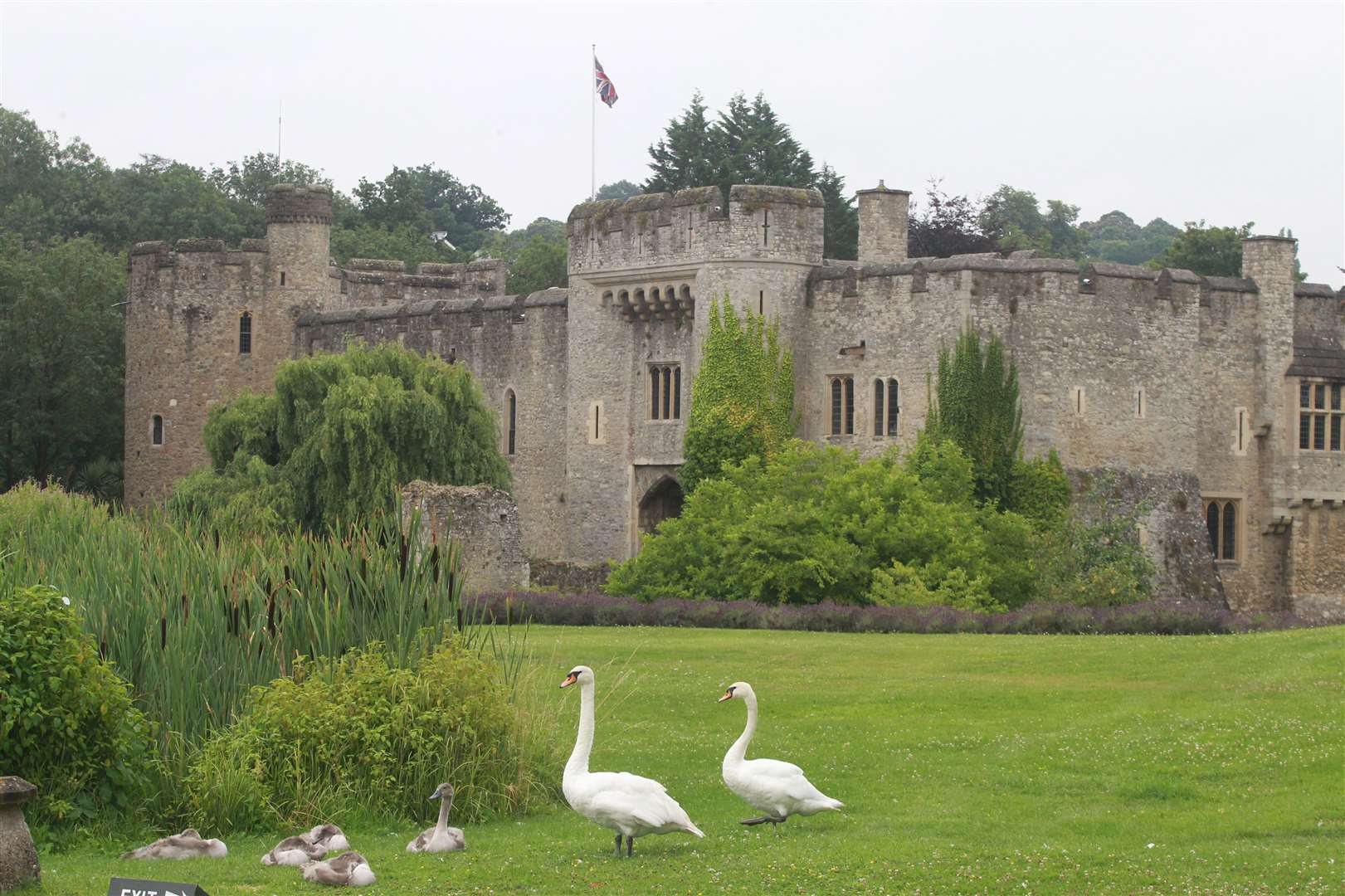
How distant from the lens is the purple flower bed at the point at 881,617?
104 feet

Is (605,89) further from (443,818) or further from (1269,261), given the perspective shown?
(443,818)

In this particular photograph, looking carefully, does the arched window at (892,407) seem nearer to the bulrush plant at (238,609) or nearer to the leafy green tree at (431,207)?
the bulrush plant at (238,609)

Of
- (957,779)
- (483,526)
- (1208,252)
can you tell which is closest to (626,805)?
(957,779)

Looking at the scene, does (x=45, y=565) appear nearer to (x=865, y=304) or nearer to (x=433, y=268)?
(x=865, y=304)

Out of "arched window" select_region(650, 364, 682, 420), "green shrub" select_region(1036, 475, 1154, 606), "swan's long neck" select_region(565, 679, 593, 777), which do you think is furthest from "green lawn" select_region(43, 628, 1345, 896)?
"arched window" select_region(650, 364, 682, 420)

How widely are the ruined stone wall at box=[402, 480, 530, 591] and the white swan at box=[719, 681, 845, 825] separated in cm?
2057

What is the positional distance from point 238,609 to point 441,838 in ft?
12.6

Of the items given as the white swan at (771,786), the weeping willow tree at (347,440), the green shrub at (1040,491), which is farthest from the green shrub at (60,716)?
the green shrub at (1040,491)

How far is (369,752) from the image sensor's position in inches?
698

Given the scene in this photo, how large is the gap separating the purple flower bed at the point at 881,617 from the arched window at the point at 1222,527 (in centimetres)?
1183

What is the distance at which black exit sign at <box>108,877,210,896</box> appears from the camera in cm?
1211

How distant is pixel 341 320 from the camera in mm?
54781

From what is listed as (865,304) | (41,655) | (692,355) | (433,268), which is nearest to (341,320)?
(433,268)

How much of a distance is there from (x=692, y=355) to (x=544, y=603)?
499 inches
